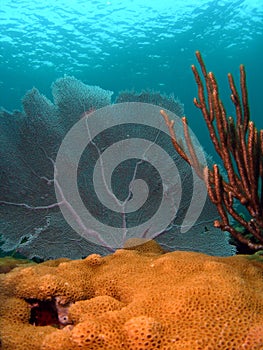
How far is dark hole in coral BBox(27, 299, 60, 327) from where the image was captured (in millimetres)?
1929

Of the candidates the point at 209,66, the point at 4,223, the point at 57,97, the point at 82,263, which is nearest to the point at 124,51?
the point at 209,66

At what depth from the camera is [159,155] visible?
17.0 ft

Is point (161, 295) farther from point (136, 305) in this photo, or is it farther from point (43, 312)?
point (43, 312)

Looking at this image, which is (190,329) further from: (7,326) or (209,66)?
(209,66)

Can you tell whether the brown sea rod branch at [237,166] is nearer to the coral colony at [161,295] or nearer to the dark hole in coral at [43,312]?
the coral colony at [161,295]

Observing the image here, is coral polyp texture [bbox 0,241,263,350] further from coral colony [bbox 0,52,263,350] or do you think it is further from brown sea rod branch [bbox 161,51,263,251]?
brown sea rod branch [bbox 161,51,263,251]

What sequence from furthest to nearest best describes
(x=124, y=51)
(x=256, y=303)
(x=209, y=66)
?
1. (x=209, y=66)
2. (x=124, y=51)
3. (x=256, y=303)

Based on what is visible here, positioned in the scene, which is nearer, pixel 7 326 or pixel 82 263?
pixel 7 326

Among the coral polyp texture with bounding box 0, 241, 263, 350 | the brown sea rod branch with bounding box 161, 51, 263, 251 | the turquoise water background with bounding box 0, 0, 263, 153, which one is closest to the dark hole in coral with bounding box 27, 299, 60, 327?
the coral polyp texture with bounding box 0, 241, 263, 350

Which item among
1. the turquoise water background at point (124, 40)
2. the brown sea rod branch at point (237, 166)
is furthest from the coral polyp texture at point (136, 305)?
the turquoise water background at point (124, 40)

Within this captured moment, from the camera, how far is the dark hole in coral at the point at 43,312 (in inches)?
76.0

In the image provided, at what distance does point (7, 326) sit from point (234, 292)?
4.32ft

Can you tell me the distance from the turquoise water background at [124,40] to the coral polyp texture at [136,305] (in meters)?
18.8

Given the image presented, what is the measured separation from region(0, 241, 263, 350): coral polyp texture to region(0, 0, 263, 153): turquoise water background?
18.8 metres
